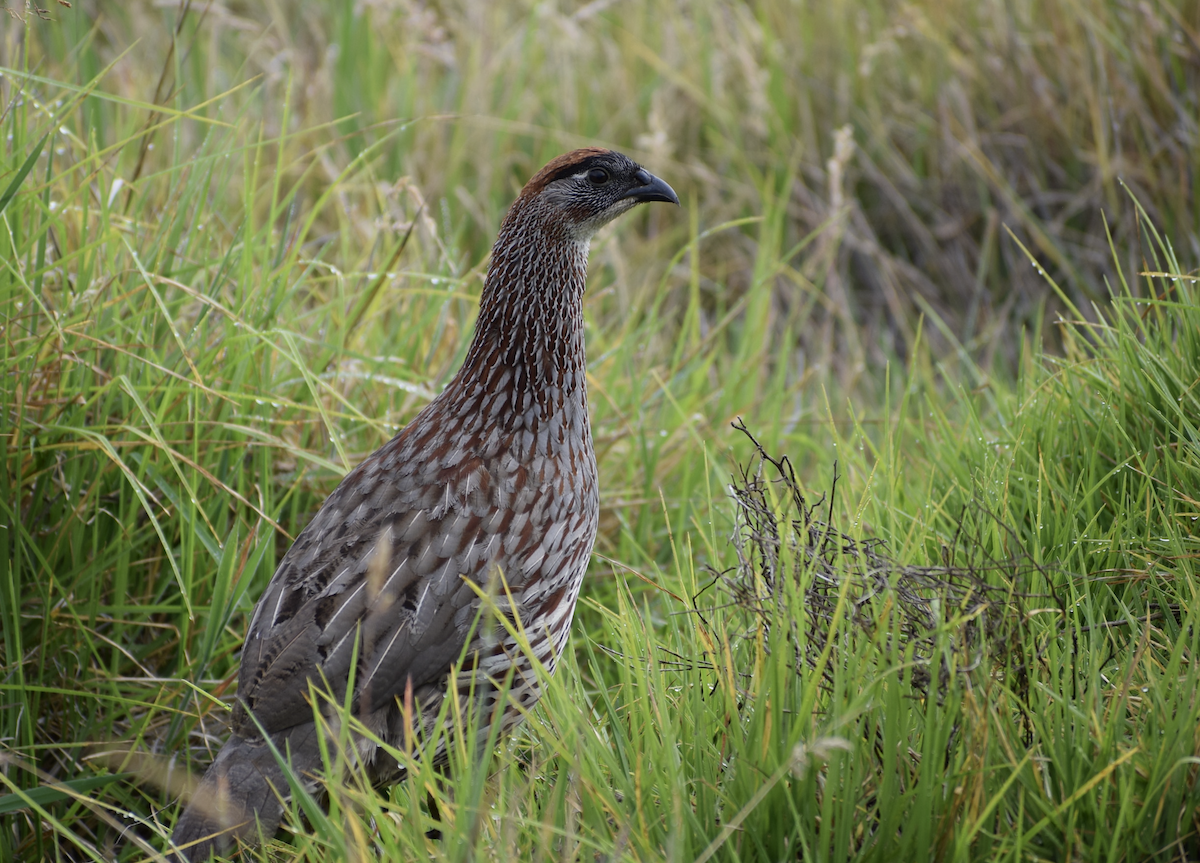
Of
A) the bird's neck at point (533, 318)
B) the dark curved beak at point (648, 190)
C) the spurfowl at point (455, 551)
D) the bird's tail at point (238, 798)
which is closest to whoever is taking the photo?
the bird's tail at point (238, 798)

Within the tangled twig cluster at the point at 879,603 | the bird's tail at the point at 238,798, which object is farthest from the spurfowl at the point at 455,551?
the tangled twig cluster at the point at 879,603

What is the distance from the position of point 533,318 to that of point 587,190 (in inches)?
17.0

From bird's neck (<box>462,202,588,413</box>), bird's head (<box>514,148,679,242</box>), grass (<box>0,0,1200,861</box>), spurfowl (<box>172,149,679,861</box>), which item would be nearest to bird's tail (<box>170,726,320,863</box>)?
spurfowl (<box>172,149,679,861</box>)

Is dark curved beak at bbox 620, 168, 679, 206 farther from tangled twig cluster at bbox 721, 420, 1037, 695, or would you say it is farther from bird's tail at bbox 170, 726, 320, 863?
bird's tail at bbox 170, 726, 320, 863

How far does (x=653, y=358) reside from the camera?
4812 millimetres

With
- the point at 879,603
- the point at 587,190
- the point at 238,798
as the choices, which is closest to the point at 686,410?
the point at 587,190

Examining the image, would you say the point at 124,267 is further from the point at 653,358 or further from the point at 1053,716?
the point at 1053,716

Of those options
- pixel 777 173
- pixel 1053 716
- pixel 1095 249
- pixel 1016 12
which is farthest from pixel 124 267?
pixel 1016 12

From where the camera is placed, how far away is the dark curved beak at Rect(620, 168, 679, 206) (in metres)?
3.20

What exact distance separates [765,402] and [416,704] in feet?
7.77

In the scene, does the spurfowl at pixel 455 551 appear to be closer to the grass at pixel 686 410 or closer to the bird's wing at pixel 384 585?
the bird's wing at pixel 384 585

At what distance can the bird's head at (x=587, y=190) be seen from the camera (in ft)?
9.95

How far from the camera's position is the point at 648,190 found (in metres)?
3.22

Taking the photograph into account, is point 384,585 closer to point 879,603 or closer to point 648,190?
point 879,603
